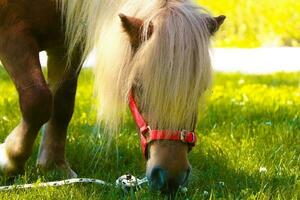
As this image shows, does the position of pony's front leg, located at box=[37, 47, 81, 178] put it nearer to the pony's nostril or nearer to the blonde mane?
the blonde mane

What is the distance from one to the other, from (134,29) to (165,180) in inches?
23.3

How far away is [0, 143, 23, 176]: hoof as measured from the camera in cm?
306

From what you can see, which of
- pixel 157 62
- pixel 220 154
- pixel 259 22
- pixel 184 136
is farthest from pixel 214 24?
pixel 259 22

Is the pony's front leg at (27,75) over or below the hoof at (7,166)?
over

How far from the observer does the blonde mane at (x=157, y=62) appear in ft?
8.27

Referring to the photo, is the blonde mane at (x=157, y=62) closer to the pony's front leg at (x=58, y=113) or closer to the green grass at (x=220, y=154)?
the green grass at (x=220, y=154)

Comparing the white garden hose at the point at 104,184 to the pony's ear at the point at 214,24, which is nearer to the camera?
the pony's ear at the point at 214,24

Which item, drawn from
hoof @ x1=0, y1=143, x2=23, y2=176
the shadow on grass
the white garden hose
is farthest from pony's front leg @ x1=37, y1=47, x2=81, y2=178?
the shadow on grass

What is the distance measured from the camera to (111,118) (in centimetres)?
276

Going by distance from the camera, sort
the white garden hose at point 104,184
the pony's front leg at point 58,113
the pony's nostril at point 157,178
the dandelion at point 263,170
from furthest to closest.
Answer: the pony's front leg at point 58,113 < the dandelion at point 263,170 < the white garden hose at point 104,184 < the pony's nostril at point 157,178

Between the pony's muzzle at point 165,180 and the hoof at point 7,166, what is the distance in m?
0.76

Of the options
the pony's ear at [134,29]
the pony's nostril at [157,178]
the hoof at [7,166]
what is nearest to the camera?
the pony's nostril at [157,178]

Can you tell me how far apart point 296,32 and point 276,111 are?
22.5 ft

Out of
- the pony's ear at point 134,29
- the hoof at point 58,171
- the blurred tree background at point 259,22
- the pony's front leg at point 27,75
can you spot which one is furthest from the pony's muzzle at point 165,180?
the blurred tree background at point 259,22
